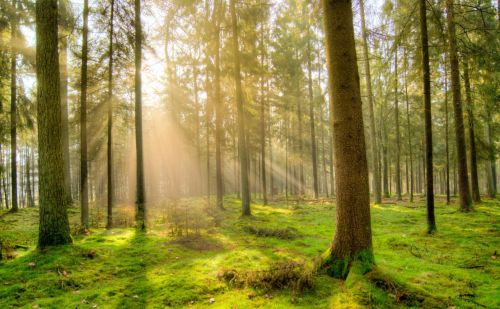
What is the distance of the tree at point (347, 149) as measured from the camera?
4.07 meters

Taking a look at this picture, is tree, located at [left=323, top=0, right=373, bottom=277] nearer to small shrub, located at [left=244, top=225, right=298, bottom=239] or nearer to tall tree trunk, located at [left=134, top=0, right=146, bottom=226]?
small shrub, located at [left=244, top=225, right=298, bottom=239]

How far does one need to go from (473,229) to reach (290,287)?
7.59 m

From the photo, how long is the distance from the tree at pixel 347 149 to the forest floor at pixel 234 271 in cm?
46

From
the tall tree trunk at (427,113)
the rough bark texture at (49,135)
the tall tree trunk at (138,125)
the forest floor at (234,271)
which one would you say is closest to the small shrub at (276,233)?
the forest floor at (234,271)

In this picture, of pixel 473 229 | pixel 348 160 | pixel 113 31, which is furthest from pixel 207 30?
pixel 473 229

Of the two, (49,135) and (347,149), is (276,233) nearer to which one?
(347,149)

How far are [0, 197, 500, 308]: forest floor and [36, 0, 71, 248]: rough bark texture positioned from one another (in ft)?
1.96

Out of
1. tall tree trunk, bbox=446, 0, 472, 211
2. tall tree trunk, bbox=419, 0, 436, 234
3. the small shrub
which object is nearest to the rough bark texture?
the small shrub

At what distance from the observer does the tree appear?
407cm

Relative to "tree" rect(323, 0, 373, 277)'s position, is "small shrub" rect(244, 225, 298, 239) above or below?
below

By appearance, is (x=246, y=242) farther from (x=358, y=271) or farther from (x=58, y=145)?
(x=58, y=145)

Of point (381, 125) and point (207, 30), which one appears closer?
point (207, 30)

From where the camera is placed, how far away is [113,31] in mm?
10039

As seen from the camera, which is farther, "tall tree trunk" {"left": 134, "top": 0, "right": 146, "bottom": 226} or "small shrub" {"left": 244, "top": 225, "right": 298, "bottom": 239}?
"tall tree trunk" {"left": 134, "top": 0, "right": 146, "bottom": 226}
